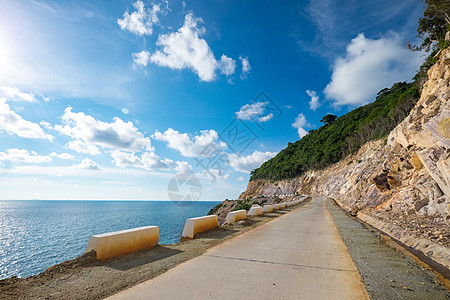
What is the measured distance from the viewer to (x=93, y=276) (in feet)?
12.9

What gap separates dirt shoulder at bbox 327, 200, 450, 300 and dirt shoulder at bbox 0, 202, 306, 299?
374 centimetres

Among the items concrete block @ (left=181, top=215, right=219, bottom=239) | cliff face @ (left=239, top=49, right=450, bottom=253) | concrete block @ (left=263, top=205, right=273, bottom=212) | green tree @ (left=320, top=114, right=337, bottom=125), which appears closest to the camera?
concrete block @ (left=181, top=215, right=219, bottom=239)

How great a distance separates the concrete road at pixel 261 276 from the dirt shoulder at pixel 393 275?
0.22 m

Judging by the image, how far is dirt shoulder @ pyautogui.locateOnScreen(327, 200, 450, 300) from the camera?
3.34m

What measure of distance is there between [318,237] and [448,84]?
12505 millimetres

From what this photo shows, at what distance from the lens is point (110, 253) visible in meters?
4.93

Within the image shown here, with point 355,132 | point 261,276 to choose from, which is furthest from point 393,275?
point 355,132

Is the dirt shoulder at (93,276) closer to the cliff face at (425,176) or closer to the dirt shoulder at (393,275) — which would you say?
the dirt shoulder at (393,275)

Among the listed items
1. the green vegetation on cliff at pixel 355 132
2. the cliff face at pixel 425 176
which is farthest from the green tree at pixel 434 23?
the green vegetation on cliff at pixel 355 132

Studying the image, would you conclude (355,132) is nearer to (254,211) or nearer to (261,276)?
(254,211)

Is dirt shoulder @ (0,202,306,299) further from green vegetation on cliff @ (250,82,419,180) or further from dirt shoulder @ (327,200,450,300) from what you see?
green vegetation on cliff @ (250,82,419,180)

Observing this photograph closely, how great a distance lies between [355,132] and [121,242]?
6303 cm

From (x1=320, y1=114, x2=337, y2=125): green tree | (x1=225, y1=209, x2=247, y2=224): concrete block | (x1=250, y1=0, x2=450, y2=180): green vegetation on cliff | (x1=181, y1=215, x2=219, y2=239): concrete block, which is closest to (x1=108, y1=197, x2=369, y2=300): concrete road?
(x1=181, y1=215, x2=219, y2=239): concrete block

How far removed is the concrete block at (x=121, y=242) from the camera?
480cm
